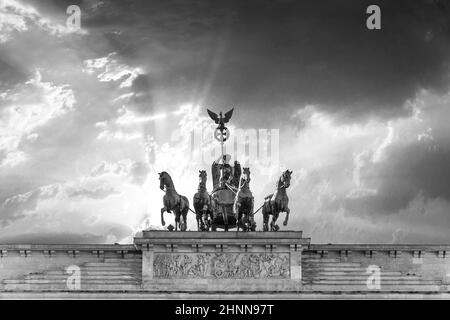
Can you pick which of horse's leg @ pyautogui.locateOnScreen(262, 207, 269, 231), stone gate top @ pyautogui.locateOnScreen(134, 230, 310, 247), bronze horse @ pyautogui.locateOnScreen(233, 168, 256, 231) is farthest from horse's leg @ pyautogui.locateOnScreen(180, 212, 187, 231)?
horse's leg @ pyautogui.locateOnScreen(262, 207, 269, 231)

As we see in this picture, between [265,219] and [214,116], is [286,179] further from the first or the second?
[214,116]

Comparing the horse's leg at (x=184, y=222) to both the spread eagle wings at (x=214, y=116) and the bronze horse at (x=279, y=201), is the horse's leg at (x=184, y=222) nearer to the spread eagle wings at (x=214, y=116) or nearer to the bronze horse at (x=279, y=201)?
the bronze horse at (x=279, y=201)

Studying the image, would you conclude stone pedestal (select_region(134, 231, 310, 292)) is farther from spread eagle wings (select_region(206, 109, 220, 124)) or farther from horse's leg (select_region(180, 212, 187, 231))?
spread eagle wings (select_region(206, 109, 220, 124))

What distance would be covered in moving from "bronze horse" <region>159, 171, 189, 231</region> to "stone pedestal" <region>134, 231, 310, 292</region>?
101 centimetres

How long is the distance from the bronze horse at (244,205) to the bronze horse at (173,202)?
2.26 m

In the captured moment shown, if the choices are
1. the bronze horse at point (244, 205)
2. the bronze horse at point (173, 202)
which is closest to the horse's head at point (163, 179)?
the bronze horse at point (173, 202)

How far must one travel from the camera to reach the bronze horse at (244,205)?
2837 inches

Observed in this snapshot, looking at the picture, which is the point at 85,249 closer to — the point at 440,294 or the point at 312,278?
the point at 312,278

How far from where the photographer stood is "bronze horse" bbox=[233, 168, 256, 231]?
2837 inches
